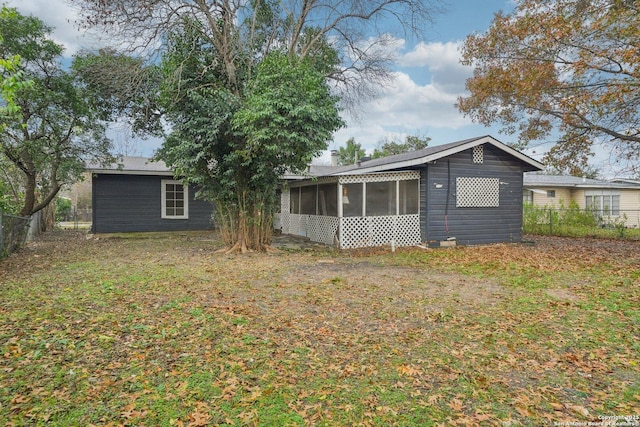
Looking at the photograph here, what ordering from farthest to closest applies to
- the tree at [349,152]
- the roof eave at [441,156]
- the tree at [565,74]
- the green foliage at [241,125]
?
the tree at [349,152], the roof eave at [441,156], the tree at [565,74], the green foliage at [241,125]

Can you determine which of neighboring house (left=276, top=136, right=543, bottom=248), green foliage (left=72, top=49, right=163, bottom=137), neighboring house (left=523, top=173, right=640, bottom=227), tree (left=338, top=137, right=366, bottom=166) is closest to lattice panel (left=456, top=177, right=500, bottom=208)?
neighboring house (left=276, top=136, right=543, bottom=248)

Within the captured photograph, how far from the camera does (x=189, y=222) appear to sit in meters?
15.8

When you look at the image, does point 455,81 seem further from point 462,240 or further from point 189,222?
point 189,222

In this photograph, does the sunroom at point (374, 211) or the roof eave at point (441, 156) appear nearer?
the roof eave at point (441, 156)

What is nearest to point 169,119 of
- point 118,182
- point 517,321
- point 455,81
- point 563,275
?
point 118,182

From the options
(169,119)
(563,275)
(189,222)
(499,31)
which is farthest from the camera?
(189,222)

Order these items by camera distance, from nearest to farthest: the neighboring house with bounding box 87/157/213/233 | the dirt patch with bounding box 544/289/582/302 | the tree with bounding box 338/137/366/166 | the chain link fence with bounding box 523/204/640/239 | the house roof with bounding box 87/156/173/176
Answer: the dirt patch with bounding box 544/289/582/302 < the house roof with bounding box 87/156/173/176 < the neighboring house with bounding box 87/157/213/233 < the chain link fence with bounding box 523/204/640/239 < the tree with bounding box 338/137/366/166

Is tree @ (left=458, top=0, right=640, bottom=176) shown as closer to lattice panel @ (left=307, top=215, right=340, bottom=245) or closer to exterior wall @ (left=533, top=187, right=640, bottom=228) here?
lattice panel @ (left=307, top=215, right=340, bottom=245)

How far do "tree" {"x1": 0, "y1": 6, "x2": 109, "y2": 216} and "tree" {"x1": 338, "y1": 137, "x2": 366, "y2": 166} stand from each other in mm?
28797

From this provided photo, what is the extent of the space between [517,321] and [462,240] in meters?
8.06

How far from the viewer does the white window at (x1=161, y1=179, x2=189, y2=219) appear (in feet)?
50.7

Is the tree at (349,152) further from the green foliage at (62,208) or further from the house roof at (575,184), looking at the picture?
the green foliage at (62,208)

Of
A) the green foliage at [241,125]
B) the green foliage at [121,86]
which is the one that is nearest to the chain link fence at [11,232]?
the green foliage at [241,125]

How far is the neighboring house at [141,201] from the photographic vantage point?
14492 mm
